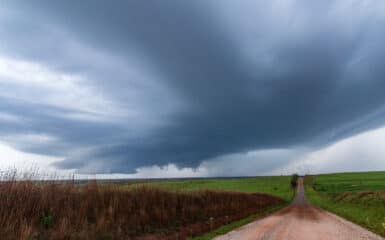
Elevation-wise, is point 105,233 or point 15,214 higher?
point 15,214

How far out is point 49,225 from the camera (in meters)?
11.6

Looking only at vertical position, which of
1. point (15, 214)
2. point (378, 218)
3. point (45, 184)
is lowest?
point (378, 218)

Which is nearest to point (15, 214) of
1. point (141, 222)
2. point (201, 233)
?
point (141, 222)

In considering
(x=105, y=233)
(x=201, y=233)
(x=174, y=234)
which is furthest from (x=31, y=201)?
(x=201, y=233)

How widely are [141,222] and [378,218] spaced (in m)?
21.1

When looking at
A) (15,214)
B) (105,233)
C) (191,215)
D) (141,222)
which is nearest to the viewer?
(15,214)

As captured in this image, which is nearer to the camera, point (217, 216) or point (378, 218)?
point (378, 218)

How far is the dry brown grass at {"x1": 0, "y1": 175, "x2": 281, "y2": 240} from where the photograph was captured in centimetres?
1077

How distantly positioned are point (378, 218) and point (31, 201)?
88.6 feet

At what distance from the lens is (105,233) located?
42.8ft

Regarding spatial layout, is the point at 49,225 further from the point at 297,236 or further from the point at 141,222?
the point at 297,236

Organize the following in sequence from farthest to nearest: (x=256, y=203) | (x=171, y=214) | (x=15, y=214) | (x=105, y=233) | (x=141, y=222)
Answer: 1. (x=256, y=203)
2. (x=171, y=214)
3. (x=141, y=222)
4. (x=105, y=233)
5. (x=15, y=214)

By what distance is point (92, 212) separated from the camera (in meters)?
14.6

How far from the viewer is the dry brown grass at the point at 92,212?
35.3 feet
